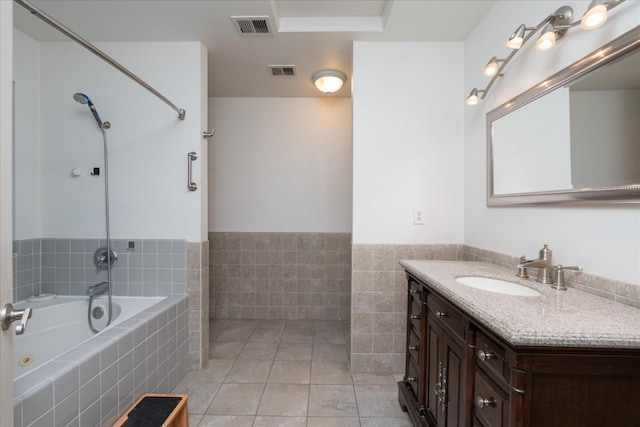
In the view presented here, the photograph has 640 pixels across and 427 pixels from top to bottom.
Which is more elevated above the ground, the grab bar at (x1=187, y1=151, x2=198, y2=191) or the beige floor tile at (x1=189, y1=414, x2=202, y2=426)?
the grab bar at (x1=187, y1=151, x2=198, y2=191)

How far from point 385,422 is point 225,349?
4.70 feet

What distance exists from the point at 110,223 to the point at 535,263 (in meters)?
2.63

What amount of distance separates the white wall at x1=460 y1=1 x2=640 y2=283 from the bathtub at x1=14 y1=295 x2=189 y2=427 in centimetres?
207

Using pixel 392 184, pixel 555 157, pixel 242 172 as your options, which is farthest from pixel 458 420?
pixel 242 172

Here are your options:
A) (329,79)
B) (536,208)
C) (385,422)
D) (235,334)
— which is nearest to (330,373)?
(385,422)

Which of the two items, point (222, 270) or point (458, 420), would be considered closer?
point (458, 420)

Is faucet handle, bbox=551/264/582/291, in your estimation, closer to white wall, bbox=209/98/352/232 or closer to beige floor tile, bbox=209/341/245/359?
white wall, bbox=209/98/352/232

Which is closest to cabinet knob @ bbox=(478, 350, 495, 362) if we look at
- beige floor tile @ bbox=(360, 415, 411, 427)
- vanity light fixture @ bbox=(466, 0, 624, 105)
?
beige floor tile @ bbox=(360, 415, 411, 427)

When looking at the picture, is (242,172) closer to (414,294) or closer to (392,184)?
(392,184)

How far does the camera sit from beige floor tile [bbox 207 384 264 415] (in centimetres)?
163

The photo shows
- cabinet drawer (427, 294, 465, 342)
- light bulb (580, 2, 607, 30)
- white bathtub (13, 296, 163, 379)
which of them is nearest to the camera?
→ light bulb (580, 2, 607, 30)

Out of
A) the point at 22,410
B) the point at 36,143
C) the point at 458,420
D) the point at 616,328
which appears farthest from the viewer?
the point at 36,143

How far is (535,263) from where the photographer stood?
1.19 metres

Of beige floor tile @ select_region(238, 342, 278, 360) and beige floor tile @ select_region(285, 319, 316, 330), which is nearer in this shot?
beige floor tile @ select_region(238, 342, 278, 360)
